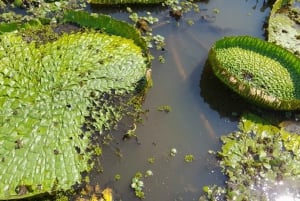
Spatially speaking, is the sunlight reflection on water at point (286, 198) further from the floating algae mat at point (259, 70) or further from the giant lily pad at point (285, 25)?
the giant lily pad at point (285, 25)

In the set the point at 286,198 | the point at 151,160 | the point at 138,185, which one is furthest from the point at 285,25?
the point at 138,185

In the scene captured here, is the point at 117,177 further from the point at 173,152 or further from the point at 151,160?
the point at 173,152

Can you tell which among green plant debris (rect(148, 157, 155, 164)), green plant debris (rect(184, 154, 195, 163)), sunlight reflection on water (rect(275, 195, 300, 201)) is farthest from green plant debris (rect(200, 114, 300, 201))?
green plant debris (rect(148, 157, 155, 164))

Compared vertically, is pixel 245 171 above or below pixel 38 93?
below

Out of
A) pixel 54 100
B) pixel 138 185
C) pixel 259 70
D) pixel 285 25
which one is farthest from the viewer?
pixel 285 25

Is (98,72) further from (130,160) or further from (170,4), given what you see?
(170,4)

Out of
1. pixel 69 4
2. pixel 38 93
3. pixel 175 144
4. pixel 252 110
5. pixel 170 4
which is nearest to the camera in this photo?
pixel 38 93

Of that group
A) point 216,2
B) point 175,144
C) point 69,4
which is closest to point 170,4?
point 216,2
